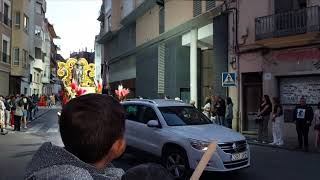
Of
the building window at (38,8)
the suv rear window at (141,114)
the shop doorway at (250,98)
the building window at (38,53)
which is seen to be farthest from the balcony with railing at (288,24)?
the building window at (38,8)

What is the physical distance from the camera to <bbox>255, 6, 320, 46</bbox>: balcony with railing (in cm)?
1755

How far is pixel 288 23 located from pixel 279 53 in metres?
1.34

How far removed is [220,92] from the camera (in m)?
23.4

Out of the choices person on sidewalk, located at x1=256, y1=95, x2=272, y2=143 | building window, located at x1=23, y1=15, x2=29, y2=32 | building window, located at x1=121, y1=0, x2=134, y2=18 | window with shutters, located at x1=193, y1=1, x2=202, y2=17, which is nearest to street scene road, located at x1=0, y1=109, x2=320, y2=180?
person on sidewalk, located at x1=256, y1=95, x2=272, y2=143

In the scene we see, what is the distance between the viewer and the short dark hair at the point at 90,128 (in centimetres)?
159

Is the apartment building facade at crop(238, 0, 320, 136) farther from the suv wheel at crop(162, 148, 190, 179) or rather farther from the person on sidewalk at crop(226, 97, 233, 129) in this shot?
the suv wheel at crop(162, 148, 190, 179)

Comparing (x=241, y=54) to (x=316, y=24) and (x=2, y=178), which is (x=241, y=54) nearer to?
(x=316, y=24)

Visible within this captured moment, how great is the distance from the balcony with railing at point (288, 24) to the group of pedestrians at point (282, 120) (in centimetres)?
296

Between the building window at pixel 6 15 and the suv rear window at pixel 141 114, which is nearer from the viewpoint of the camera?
the suv rear window at pixel 141 114

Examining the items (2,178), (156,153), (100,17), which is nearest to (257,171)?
(156,153)

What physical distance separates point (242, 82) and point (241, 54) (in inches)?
49.3

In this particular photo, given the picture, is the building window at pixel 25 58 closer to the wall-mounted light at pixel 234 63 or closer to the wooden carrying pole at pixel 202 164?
the wall-mounted light at pixel 234 63

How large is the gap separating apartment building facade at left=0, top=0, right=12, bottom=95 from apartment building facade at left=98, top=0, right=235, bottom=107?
10076 millimetres

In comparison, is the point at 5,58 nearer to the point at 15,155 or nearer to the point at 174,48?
the point at 174,48
